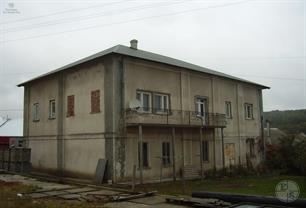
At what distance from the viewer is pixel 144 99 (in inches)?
864

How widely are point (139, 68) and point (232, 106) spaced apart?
10565mm

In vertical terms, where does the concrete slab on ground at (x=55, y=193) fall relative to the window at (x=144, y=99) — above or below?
below

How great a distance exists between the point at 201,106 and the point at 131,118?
7427 millimetres

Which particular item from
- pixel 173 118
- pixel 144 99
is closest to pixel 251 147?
pixel 173 118

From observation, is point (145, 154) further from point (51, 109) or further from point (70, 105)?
point (51, 109)

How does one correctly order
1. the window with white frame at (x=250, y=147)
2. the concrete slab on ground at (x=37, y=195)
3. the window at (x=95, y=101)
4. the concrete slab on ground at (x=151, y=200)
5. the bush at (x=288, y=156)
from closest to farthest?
the concrete slab on ground at (x=151, y=200) < the concrete slab on ground at (x=37, y=195) < the window at (x=95, y=101) < the bush at (x=288, y=156) < the window with white frame at (x=250, y=147)

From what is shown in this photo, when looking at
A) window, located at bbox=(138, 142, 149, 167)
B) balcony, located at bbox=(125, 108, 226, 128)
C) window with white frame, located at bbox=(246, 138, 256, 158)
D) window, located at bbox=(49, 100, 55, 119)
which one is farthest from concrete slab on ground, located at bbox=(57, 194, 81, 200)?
window with white frame, located at bbox=(246, 138, 256, 158)

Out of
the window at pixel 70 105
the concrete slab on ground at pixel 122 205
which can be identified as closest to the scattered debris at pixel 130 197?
the concrete slab on ground at pixel 122 205

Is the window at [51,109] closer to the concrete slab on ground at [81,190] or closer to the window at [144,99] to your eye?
the window at [144,99]

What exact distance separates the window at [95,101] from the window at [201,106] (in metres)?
7.50

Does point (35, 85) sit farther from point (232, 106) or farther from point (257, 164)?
point (257, 164)

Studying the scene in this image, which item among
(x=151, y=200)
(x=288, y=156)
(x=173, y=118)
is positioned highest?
(x=173, y=118)

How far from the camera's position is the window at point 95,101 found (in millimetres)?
21125

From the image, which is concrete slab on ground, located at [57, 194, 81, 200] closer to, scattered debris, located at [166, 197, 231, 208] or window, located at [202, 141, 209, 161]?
scattered debris, located at [166, 197, 231, 208]
